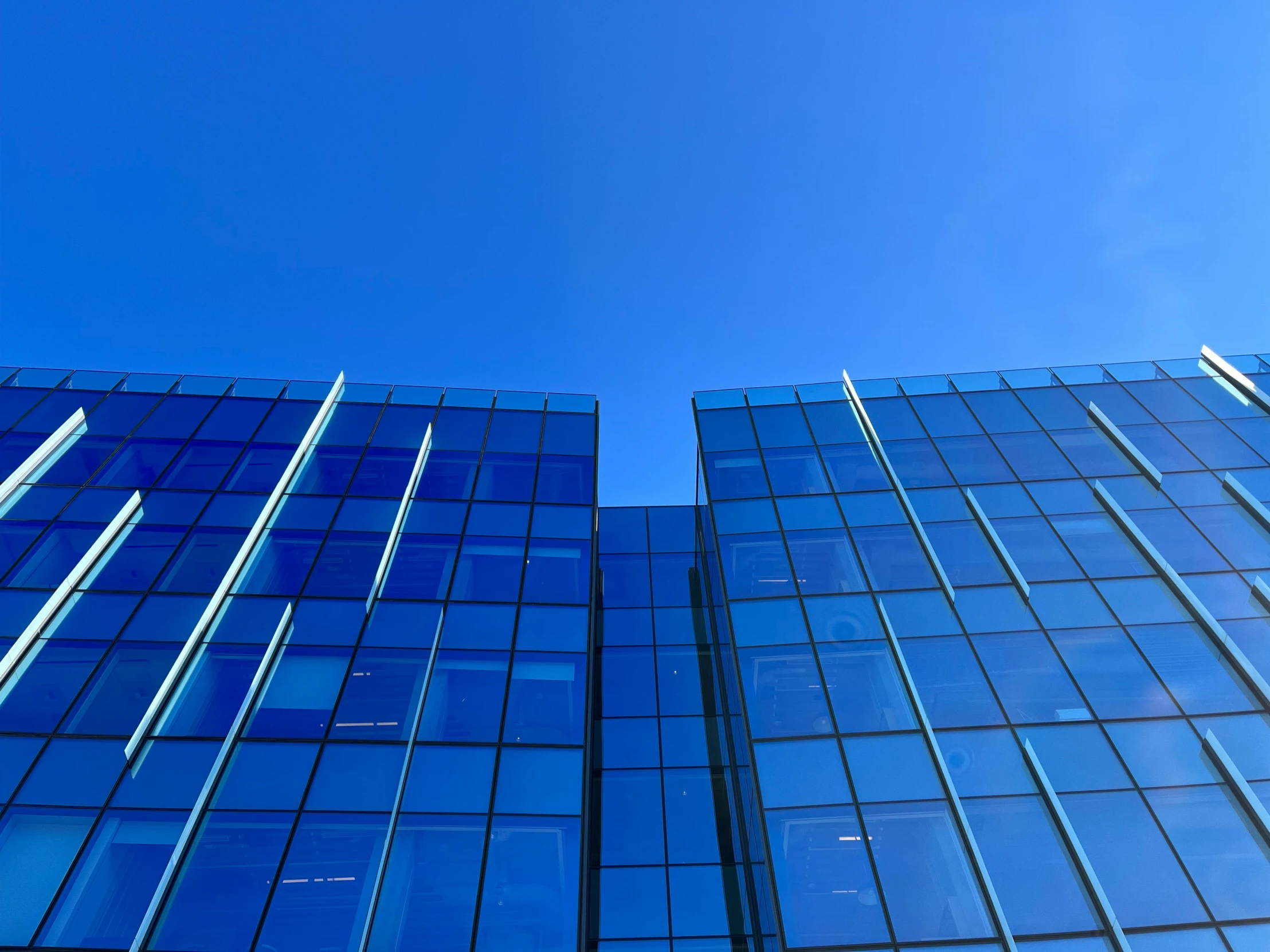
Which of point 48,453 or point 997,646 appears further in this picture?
point 48,453

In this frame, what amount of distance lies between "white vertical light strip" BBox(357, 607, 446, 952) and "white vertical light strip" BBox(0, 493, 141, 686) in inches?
296

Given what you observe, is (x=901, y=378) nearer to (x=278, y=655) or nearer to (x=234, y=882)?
(x=278, y=655)

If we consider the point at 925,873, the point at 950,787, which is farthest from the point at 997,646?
the point at 925,873

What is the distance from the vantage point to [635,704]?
19125mm

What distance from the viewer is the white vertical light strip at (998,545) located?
16578mm

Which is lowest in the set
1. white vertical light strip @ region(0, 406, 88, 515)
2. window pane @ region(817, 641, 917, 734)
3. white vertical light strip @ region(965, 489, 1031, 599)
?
window pane @ region(817, 641, 917, 734)

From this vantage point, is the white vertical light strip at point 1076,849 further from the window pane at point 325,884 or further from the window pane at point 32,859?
the window pane at point 32,859

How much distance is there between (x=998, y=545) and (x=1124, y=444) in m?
6.00

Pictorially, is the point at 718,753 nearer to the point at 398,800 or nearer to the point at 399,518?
the point at 398,800

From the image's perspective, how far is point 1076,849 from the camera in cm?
A: 1189

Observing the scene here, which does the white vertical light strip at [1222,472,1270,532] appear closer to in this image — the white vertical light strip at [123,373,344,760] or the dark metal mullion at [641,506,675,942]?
the dark metal mullion at [641,506,675,942]

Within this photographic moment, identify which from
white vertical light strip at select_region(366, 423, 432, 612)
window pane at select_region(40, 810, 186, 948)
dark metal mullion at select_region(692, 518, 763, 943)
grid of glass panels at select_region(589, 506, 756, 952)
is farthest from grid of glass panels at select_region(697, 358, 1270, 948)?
window pane at select_region(40, 810, 186, 948)

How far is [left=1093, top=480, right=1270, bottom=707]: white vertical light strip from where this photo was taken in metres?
14.1

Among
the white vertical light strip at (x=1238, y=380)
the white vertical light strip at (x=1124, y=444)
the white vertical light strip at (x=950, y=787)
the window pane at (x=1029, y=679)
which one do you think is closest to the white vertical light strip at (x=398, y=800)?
the white vertical light strip at (x=950, y=787)
